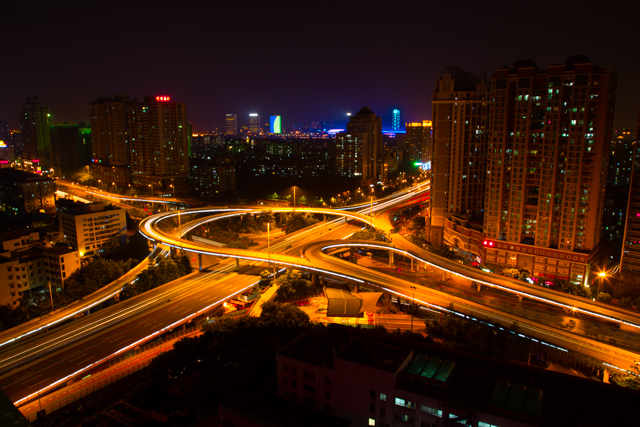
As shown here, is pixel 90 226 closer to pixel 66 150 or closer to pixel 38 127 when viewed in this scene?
pixel 66 150

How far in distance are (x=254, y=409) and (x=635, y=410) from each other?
33.9 ft

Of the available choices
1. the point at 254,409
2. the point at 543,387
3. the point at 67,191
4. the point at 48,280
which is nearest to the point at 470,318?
the point at 543,387

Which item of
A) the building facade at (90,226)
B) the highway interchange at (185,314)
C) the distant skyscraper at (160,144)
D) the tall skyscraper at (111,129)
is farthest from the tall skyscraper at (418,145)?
the building facade at (90,226)

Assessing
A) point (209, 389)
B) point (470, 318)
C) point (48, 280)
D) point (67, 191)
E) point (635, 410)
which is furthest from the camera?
point (67, 191)

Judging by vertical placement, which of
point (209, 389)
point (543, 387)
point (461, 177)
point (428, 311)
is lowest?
point (428, 311)

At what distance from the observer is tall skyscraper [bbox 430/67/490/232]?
3281cm

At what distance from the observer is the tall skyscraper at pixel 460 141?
3281cm

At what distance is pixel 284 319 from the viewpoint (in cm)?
1886

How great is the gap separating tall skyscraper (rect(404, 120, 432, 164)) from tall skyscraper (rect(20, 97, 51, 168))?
225 ft

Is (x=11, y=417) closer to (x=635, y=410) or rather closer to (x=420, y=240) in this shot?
(x=635, y=410)

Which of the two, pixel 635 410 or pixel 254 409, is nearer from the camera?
pixel 635 410

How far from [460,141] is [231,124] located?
148943 millimetres

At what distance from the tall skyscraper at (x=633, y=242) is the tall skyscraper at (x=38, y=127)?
85.0 metres

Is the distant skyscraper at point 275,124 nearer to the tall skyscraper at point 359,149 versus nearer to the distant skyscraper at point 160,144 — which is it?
the tall skyscraper at point 359,149
